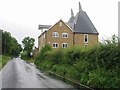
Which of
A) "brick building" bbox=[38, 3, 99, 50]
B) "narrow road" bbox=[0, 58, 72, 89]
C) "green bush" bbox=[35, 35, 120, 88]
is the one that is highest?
"brick building" bbox=[38, 3, 99, 50]

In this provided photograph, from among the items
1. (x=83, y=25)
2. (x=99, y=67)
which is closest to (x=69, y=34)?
(x=83, y=25)

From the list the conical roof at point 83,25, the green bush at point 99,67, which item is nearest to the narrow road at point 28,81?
the green bush at point 99,67

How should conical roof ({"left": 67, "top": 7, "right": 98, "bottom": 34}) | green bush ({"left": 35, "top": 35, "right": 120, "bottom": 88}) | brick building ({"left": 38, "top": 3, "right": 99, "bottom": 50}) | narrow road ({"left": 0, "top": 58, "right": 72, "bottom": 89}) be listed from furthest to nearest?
conical roof ({"left": 67, "top": 7, "right": 98, "bottom": 34})
brick building ({"left": 38, "top": 3, "right": 99, "bottom": 50})
narrow road ({"left": 0, "top": 58, "right": 72, "bottom": 89})
green bush ({"left": 35, "top": 35, "right": 120, "bottom": 88})

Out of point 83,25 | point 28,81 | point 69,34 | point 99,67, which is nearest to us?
point 99,67

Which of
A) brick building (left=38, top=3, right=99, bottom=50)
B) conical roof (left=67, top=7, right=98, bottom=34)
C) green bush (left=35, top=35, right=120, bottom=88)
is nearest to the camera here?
green bush (left=35, top=35, right=120, bottom=88)

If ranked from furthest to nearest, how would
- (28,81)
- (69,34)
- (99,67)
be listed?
(69,34), (28,81), (99,67)

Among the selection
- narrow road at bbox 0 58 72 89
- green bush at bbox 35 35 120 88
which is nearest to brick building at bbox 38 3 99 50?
narrow road at bbox 0 58 72 89

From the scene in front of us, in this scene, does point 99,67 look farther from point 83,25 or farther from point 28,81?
point 83,25

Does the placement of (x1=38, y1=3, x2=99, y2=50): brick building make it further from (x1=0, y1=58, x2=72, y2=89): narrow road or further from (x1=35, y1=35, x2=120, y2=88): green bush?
(x1=35, y1=35, x2=120, y2=88): green bush

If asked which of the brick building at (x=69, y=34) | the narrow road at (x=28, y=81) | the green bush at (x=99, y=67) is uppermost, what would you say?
the brick building at (x=69, y=34)

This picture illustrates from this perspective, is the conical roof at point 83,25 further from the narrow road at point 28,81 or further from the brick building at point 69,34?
the narrow road at point 28,81

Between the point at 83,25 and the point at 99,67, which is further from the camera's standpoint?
the point at 83,25

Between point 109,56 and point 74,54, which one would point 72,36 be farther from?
point 109,56

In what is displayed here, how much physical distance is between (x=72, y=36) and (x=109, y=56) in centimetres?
5968
